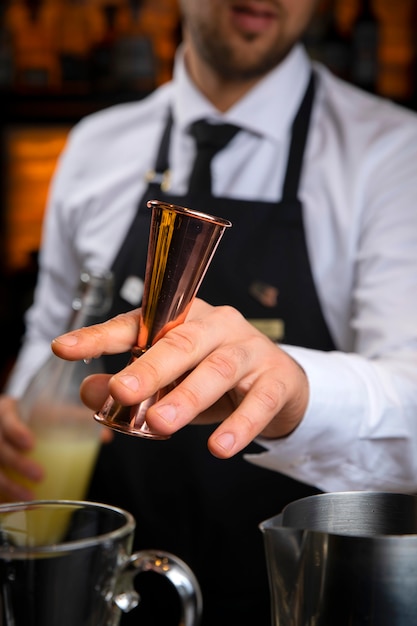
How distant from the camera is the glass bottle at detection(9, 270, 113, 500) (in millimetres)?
1208

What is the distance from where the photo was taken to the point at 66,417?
4.16 ft

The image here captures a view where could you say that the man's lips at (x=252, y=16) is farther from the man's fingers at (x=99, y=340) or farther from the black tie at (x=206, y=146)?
the man's fingers at (x=99, y=340)

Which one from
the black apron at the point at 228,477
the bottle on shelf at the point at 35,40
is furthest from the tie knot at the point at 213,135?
the bottle on shelf at the point at 35,40

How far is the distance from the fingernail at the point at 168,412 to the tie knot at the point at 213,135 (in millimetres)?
1020

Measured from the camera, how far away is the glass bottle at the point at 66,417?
121 cm

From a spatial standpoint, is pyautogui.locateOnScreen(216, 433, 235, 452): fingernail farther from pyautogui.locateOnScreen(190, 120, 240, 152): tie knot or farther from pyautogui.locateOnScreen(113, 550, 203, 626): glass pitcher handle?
pyautogui.locateOnScreen(190, 120, 240, 152): tie knot

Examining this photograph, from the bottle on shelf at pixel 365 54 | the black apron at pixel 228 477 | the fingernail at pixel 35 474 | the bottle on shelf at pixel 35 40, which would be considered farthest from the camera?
the bottle on shelf at pixel 35 40

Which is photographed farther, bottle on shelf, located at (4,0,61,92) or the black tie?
bottle on shelf, located at (4,0,61,92)

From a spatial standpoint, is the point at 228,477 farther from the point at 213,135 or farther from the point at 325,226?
the point at 213,135

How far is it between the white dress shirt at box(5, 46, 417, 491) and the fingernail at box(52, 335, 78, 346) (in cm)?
29

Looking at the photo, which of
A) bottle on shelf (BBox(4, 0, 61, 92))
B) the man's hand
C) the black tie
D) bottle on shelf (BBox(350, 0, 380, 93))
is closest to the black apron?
the black tie

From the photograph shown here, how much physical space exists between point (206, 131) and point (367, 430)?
2.54 feet

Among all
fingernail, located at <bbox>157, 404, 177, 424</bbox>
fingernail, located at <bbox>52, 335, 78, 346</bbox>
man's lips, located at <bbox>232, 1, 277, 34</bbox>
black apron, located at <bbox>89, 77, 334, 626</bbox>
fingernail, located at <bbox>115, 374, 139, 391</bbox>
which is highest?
man's lips, located at <bbox>232, 1, 277, 34</bbox>

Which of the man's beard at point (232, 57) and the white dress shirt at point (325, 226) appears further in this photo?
the man's beard at point (232, 57)
